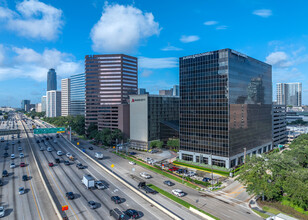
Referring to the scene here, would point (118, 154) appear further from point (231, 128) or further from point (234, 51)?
point (234, 51)

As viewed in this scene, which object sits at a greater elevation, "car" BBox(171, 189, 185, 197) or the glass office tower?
the glass office tower

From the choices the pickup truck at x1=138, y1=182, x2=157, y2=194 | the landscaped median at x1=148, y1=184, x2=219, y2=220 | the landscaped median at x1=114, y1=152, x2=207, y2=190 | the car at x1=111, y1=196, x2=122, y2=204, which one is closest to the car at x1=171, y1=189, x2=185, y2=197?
the landscaped median at x1=148, y1=184, x2=219, y2=220

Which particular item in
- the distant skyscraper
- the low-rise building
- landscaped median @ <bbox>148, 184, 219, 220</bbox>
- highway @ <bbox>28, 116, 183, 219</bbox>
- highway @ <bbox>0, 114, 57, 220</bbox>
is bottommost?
highway @ <bbox>0, 114, 57, 220</bbox>

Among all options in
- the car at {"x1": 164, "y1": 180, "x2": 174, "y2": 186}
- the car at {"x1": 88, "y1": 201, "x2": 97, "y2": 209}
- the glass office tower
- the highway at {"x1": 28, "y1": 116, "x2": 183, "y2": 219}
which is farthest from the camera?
the glass office tower

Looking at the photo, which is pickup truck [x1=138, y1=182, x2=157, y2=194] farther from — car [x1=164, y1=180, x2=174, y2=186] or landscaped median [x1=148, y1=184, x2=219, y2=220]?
car [x1=164, y1=180, x2=174, y2=186]

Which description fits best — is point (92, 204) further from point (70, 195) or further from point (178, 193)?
point (178, 193)

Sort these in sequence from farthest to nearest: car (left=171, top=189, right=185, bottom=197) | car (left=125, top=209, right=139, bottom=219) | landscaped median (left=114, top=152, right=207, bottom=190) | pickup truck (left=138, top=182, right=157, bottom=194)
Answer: landscaped median (left=114, top=152, right=207, bottom=190) → pickup truck (left=138, top=182, right=157, bottom=194) → car (left=171, top=189, right=185, bottom=197) → car (left=125, top=209, right=139, bottom=219)

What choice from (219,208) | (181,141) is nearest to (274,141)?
(181,141)
